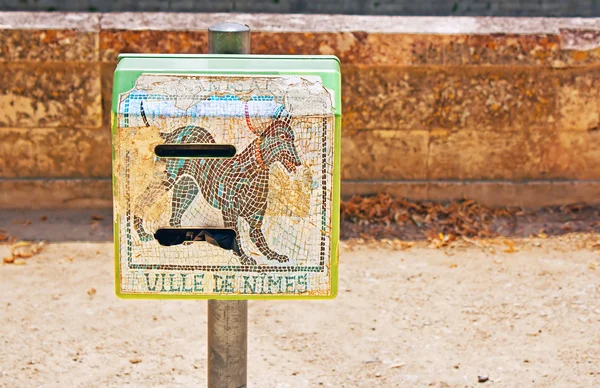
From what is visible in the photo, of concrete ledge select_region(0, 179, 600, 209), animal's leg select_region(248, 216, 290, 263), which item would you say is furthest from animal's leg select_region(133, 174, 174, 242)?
concrete ledge select_region(0, 179, 600, 209)

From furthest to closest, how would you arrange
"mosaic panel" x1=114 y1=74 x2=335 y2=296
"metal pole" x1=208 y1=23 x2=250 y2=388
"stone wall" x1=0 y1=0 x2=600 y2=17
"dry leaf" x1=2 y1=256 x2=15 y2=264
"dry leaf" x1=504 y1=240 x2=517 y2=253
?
1. "stone wall" x1=0 y1=0 x2=600 y2=17
2. "dry leaf" x1=504 y1=240 x2=517 y2=253
3. "dry leaf" x1=2 y1=256 x2=15 y2=264
4. "metal pole" x1=208 y1=23 x2=250 y2=388
5. "mosaic panel" x1=114 y1=74 x2=335 y2=296

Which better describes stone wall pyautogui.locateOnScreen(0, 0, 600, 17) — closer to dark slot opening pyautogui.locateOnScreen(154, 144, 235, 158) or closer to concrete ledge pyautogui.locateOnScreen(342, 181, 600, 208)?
concrete ledge pyautogui.locateOnScreen(342, 181, 600, 208)

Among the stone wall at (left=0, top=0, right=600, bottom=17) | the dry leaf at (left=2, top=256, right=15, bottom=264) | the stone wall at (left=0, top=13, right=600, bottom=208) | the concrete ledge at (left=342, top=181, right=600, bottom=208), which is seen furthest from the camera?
the stone wall at (left=0, top=0, right=600, bottom=17)

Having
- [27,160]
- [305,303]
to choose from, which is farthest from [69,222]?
[305,303]

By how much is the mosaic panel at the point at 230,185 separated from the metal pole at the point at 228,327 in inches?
7.0

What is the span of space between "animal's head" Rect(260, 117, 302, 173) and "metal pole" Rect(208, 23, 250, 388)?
1.04 feet

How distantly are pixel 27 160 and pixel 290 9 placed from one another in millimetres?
2379

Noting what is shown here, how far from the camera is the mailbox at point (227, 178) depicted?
7.39ft

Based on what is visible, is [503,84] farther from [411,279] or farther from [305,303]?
[305,303]

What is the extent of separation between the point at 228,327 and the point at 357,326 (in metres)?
1.70

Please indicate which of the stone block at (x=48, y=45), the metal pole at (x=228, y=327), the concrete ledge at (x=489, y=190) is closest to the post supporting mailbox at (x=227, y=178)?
the metal pole at (x=228, y=327)

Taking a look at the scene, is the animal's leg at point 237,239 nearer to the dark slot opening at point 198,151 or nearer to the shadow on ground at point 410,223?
the dark slot opening at point 198,151

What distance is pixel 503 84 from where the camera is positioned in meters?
5.34

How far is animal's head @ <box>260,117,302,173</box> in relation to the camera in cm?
227
